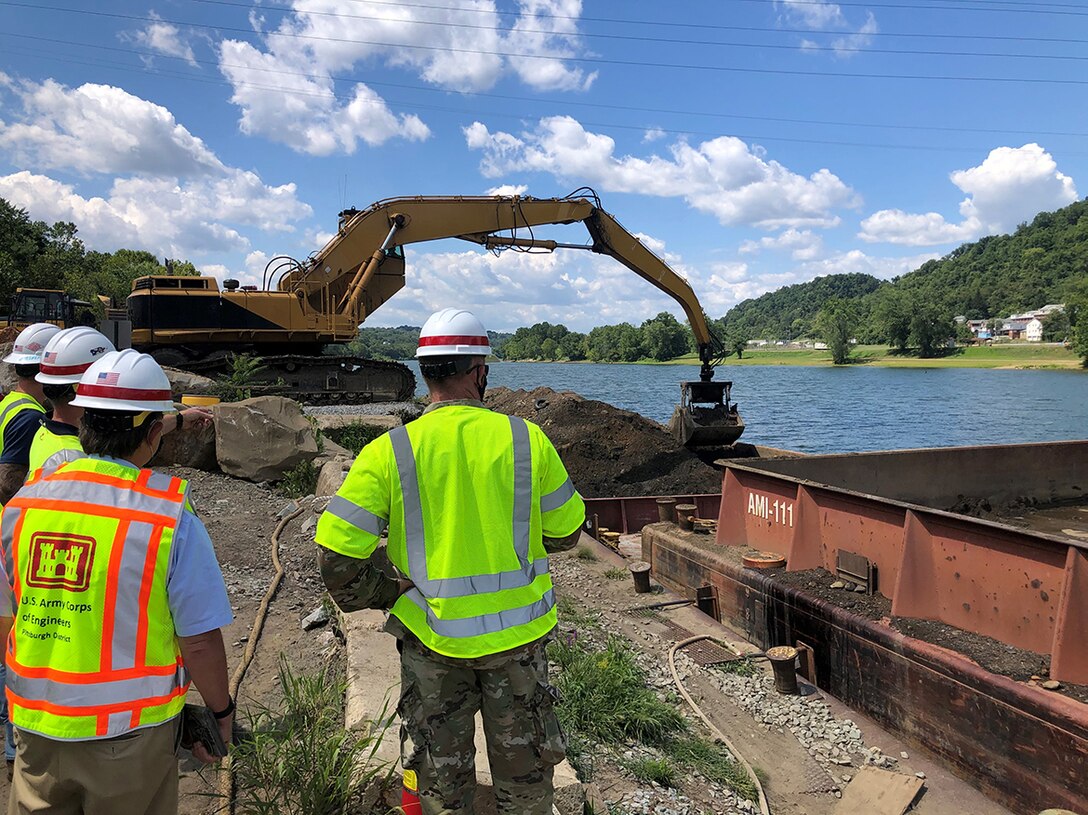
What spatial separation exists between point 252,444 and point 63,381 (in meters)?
6.10

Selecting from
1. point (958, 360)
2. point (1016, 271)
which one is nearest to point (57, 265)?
point (958, 360)

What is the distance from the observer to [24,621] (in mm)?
1751

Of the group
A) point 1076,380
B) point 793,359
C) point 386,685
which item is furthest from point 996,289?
point 386,685

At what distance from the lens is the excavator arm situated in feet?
46.8

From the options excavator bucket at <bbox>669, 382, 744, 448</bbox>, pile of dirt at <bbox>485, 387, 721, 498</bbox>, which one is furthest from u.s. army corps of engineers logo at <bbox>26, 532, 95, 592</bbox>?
excavator bucket at <bbox>669, 382, 744, 448</bbox>

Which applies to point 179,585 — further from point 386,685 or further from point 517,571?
point 386,685

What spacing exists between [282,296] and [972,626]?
581 inches

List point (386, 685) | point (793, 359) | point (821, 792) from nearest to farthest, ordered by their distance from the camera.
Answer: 1. point (386, 685)
2. point (821, 792)
3. point (793, 359)

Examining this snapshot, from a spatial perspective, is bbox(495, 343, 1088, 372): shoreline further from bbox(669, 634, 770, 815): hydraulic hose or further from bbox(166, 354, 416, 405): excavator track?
bbox(669, 634, 770, 815): hydraulic hose

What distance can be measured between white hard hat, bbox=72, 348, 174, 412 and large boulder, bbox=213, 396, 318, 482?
22.9 ft

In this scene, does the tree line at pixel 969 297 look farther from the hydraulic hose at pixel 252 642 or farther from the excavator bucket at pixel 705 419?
the hydraulic hose at pixel 252 642

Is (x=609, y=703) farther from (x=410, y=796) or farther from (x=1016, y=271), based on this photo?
(x=1016, y=271)

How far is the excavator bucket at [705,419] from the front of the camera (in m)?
13.2

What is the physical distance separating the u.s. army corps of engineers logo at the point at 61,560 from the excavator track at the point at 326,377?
13843mm
